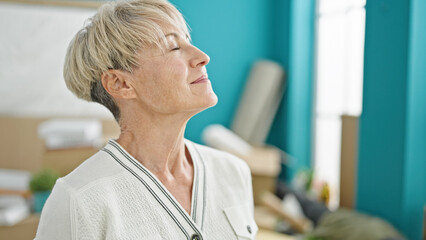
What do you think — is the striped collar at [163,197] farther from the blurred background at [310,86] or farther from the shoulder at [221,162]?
the blurred background at [310,86]

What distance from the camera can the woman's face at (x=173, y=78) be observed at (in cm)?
81

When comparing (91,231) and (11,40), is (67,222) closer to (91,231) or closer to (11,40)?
(91,231)

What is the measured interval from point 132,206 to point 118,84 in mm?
239

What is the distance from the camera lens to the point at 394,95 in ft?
6.69

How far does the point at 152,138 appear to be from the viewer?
0.86m

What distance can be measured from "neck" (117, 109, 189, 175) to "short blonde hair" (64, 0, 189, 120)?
100 millimetres

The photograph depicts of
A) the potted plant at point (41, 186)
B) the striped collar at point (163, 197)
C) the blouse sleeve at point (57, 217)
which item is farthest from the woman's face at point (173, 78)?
the potted plant at point (41, 186)

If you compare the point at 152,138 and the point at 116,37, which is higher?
the point at 116,37

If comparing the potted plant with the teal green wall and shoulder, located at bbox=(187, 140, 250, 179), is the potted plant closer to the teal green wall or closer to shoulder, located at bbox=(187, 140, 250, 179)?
shoulder, located at bbox=(187, 140, 250, 179)

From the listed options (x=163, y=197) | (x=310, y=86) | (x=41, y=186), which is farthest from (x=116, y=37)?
(x=310, y=86)

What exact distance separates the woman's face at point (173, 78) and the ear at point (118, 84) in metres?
0.02

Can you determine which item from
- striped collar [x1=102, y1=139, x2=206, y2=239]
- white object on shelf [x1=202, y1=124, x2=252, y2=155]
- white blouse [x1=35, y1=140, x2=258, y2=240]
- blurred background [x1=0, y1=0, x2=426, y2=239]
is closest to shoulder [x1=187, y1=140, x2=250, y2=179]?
white blouse [x1=35, y1=140, x2=258, y2=240]

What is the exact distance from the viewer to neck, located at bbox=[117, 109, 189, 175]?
85 centimetres

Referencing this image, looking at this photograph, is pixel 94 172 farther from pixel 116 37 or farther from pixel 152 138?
pixel 116 37
